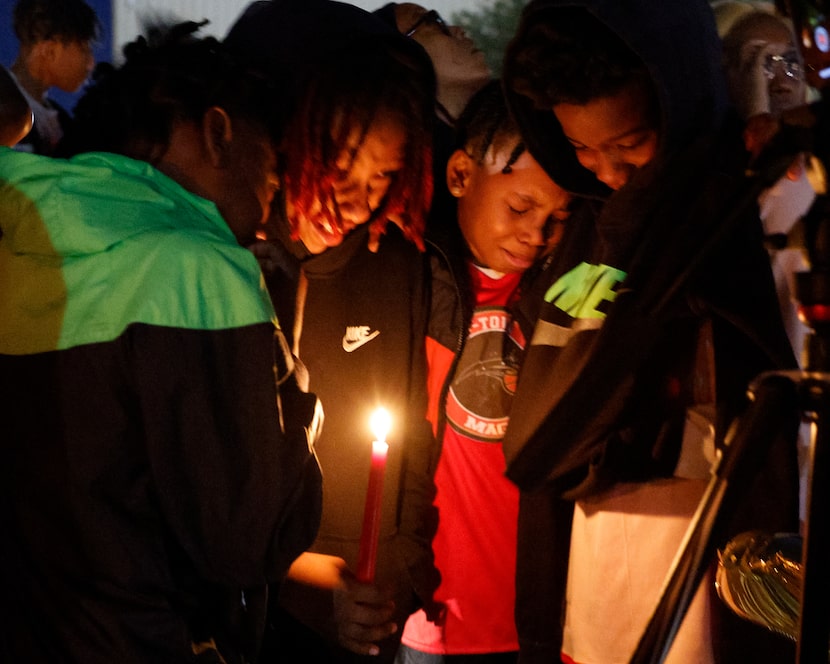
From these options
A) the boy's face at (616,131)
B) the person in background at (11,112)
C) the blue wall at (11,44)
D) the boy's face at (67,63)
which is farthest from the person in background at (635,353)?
the blue wall at (11,44)

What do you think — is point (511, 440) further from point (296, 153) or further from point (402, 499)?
point (296, 153)

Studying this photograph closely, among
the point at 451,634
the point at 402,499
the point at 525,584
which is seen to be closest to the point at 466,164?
the point at 402,499

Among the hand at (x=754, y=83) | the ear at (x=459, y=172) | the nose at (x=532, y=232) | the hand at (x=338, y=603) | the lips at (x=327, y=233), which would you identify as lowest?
the hand at (x=338, y=603)

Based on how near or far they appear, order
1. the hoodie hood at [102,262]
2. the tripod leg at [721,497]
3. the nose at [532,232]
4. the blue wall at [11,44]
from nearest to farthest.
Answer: the tripod leg at [721,497], the hoodie hood at [102,262], the nose at [532,232], the blue wall at [11,44]

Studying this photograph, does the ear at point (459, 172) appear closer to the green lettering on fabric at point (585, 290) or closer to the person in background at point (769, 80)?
the green lettering on fabric at point (585, 290)

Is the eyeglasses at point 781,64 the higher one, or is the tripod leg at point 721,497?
the eyeglasses at point 781,64

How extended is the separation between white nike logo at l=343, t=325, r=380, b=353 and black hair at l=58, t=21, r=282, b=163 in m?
0.53

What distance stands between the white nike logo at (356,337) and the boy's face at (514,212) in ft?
1.20

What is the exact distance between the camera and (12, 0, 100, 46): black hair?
3.32 metres

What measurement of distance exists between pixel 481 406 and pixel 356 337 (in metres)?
→ 0.34

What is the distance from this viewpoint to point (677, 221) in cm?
156

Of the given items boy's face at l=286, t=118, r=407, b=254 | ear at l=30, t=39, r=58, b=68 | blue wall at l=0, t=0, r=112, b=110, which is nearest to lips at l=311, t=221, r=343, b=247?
boy's face at l=286, t=118, r=407, b=254

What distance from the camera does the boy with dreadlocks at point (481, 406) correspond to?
76.8 inches

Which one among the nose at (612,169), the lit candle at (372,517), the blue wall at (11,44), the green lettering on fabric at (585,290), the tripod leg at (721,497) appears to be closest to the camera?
the tripod leg at (721,497)
